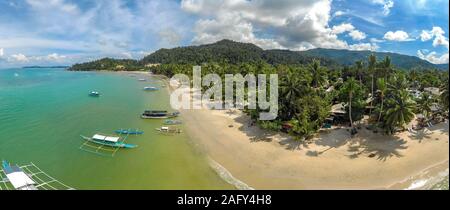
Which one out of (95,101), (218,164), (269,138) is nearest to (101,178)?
(218,164)

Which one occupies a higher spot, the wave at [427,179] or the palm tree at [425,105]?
the palm tree at [425,105]

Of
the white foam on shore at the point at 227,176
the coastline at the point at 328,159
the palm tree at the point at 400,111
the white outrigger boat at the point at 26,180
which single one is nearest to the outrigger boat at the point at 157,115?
the coastline at the point at 328,159

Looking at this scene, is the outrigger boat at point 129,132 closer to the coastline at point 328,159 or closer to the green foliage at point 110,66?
the coastline at point 328,159

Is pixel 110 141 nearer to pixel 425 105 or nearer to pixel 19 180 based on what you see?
pixel 19 180

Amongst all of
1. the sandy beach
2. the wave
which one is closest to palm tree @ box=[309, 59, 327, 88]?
the sandy beach

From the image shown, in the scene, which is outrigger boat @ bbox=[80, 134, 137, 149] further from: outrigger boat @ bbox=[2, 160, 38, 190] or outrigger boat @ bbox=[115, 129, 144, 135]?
outrigger boat @ bbox=[2, 160, 38, 190]
